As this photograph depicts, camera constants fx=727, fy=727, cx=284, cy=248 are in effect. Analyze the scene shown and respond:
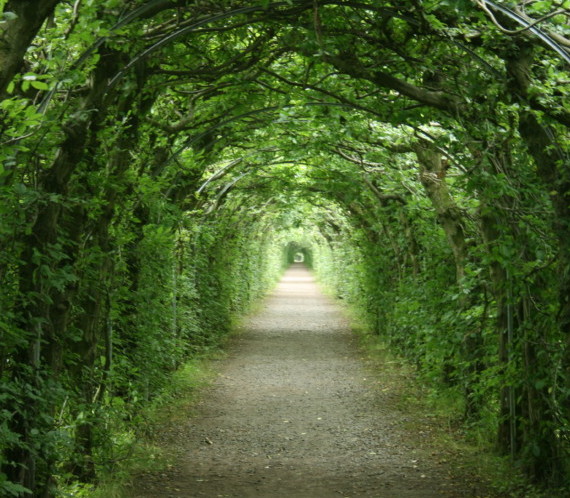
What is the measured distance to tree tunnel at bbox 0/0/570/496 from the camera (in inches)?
147

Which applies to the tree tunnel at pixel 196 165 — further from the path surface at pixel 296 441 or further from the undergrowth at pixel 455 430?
the path surface at pixel 296 441

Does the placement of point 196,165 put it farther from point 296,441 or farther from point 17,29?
point 17,29

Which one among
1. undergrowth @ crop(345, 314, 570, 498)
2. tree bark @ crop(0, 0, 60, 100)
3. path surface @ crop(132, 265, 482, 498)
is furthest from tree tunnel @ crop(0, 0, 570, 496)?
path surface @ crop(132, 265, 482, 498)

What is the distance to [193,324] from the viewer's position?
11.2 m

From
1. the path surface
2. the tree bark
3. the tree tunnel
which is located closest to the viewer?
the tree bark

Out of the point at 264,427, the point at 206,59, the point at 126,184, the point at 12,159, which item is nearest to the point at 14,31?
the point at 12,159

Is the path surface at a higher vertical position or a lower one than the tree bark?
lower

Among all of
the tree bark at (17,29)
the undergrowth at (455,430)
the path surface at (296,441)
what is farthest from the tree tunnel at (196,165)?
the path surface at (296,441)

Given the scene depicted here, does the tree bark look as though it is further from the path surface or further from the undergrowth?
the undergrowth

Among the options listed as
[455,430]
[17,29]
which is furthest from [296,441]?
[17,29]

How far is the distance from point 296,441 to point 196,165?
2.98 metres

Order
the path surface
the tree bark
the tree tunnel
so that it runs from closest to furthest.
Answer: the tree bark < the tree tunnel < the path surface

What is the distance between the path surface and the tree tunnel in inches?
28.7

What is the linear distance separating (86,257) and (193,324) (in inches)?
256
